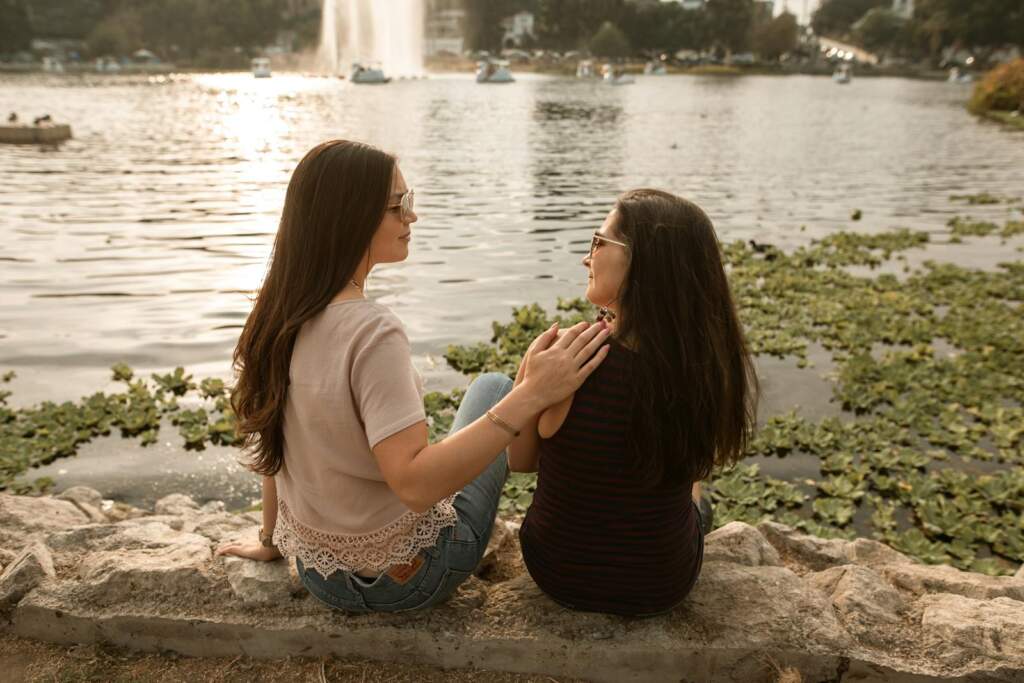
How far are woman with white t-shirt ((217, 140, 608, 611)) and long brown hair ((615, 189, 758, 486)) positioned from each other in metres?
0.19

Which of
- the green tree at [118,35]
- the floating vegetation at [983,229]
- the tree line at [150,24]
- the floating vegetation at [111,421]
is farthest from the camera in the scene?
the tree line at [150,24]

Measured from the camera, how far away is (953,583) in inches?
171

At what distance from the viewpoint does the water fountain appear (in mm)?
123125

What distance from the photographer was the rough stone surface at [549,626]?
124 inches

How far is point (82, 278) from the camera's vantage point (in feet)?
40.4

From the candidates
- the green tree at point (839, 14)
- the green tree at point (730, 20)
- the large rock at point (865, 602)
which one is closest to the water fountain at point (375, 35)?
the green tree at point (730, 20)

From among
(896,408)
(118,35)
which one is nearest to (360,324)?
(896,408)

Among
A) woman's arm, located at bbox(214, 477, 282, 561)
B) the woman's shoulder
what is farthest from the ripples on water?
the woman's shoulder

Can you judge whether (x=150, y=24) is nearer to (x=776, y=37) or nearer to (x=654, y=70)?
(x=654, y=70)

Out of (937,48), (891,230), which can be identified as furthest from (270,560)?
(937,48)

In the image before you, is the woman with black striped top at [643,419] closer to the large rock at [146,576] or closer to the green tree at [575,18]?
the large rock at [146,576]

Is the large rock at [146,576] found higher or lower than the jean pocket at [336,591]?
lower

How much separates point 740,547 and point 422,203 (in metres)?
16.5

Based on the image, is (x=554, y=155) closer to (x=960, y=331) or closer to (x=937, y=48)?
(x=960, y=331)
